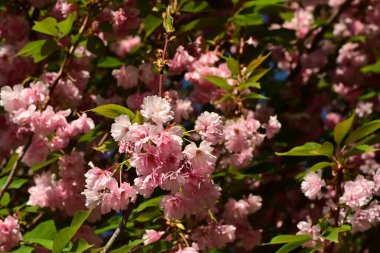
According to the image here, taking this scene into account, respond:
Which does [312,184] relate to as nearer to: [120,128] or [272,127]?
[272,127]

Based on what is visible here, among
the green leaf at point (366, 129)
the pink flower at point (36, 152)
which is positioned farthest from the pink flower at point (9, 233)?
the green leaf at point (366, 129)

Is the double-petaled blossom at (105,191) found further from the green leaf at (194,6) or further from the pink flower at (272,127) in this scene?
the green leaf at (194,6)

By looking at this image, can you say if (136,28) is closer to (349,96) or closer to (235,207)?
(235,207)

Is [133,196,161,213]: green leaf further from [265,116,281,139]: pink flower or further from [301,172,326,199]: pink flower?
[265,116,281,139]: pink flower

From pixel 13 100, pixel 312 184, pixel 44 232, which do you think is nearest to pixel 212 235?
pixel 312 184

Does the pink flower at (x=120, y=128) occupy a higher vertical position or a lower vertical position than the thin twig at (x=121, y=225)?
higher

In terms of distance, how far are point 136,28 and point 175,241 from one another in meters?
1.38

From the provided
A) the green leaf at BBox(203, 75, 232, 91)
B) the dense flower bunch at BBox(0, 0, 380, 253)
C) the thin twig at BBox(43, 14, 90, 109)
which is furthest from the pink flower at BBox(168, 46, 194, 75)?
the thin twig at BBox(43, 14, 90, 109)

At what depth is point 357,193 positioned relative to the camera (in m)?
2.66

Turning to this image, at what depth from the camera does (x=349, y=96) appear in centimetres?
514

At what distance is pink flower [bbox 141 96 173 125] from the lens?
2.20m

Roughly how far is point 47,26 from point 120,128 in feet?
3.92

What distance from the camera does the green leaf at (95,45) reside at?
A: 3.51 meters

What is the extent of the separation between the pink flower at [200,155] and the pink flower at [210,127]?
0.14 meters
